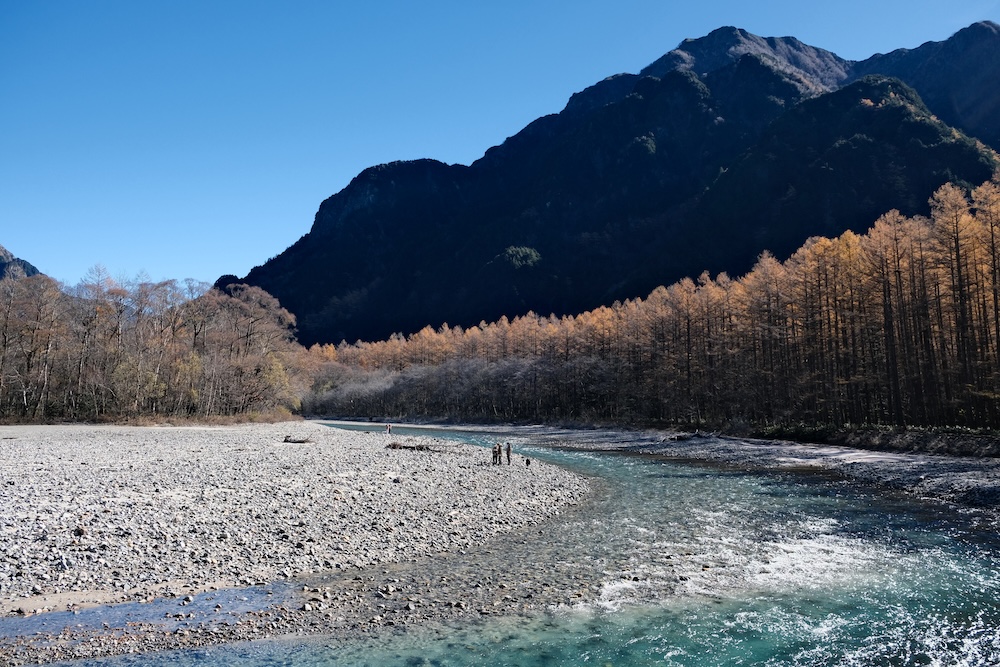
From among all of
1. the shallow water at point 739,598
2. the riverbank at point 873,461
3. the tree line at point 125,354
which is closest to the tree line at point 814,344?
the riverbank at point 873,461

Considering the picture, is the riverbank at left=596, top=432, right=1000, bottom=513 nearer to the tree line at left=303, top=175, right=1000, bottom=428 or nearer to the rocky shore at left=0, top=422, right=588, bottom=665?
the tree line at left=303, top=175, right=1000, bottom=428

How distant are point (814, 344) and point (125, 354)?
62.0 m

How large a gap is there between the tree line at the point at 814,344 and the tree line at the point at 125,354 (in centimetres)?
4496

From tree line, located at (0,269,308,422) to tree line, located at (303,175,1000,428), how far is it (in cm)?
4496

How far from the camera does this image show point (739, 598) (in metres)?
11.7

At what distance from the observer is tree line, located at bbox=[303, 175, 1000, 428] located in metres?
36.2

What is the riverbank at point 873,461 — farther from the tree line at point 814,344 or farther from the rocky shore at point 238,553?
the rocky shore at point 238,553

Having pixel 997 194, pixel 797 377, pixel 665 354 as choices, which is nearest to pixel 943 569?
pixel 997 194

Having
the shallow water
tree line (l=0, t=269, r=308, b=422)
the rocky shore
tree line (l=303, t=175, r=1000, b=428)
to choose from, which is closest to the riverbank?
the shallow water

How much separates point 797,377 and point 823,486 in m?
26.5

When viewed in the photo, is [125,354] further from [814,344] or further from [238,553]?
[814,344]

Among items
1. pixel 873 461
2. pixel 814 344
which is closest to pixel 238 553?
pixel 873 461

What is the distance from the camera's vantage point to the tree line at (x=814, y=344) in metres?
36.2

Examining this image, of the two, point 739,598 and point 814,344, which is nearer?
point 739,598
